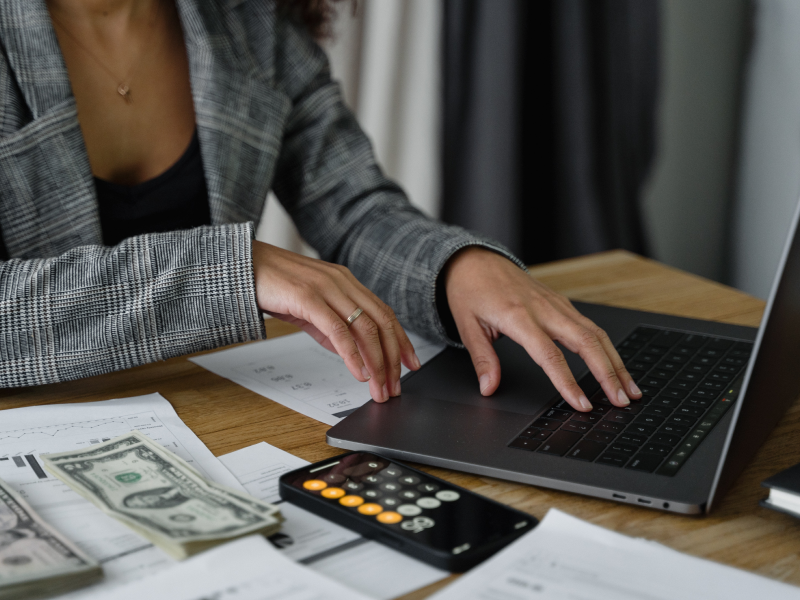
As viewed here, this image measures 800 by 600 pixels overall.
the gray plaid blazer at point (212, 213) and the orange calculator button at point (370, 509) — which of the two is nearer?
the orange calculator button at point (370, 509)

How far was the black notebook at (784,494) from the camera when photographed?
1.55 feet

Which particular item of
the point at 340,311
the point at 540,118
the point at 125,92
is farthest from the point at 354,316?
the point at 540,118

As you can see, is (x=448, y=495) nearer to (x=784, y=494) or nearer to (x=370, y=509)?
(x=370, y=509)

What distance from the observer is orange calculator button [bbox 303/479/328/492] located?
20.1 inches

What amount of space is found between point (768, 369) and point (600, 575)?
188mm

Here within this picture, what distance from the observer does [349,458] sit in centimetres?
55

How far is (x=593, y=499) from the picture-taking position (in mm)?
521

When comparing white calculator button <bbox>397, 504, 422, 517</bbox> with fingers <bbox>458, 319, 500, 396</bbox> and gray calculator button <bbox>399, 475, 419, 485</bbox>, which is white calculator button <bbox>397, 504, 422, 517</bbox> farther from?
fingers <bbox>458, 319, 500, 396</bbox>

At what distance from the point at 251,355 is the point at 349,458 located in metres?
0.30

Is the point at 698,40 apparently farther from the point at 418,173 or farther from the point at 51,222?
the point at 51,222

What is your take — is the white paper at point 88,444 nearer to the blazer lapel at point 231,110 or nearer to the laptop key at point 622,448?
the laptop key at point 622,448

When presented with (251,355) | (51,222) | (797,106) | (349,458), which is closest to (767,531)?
(349,458)

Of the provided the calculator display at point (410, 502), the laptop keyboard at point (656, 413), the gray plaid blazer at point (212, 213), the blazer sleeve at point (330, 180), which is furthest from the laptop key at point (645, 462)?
the blazer sleeve at point (330, 180)

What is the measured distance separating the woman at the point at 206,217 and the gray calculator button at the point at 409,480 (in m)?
0.14
